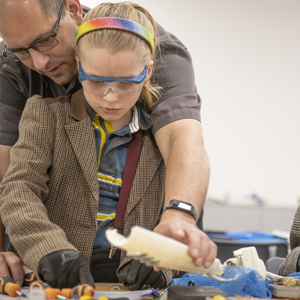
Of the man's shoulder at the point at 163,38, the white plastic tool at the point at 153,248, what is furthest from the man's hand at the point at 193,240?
the man's shoulder at the point at 163,38

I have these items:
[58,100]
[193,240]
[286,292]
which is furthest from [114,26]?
[286,292]

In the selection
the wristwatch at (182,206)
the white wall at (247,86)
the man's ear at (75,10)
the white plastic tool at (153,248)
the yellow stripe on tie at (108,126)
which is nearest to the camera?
the white plastic tool at (153,248)

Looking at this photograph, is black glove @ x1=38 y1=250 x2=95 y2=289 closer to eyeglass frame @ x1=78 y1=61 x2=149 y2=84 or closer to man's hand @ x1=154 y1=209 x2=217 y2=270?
man's hand @ x1=154 y1=209 x2=217 y2=270

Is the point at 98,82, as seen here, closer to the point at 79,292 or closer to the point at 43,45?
the point at 43,45

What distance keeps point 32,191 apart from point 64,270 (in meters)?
0.27

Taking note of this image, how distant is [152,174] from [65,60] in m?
0.48

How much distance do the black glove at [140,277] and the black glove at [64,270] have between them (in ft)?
0.58

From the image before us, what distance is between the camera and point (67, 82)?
1219 millimetres

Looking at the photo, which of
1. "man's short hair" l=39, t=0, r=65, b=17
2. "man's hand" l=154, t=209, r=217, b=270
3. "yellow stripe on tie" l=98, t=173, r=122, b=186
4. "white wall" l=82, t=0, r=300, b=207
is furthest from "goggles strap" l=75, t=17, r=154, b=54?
"white wall" l=82, t=0, r=300, b=207

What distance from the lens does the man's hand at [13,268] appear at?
834 millimetres

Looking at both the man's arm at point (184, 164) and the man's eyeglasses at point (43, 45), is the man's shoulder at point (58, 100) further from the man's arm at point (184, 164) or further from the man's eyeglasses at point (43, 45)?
the man's arm at point (184, 164)

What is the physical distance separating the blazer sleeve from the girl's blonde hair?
230 millimetres

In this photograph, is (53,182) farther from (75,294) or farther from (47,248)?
(75,294)

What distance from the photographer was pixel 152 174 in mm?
1068
